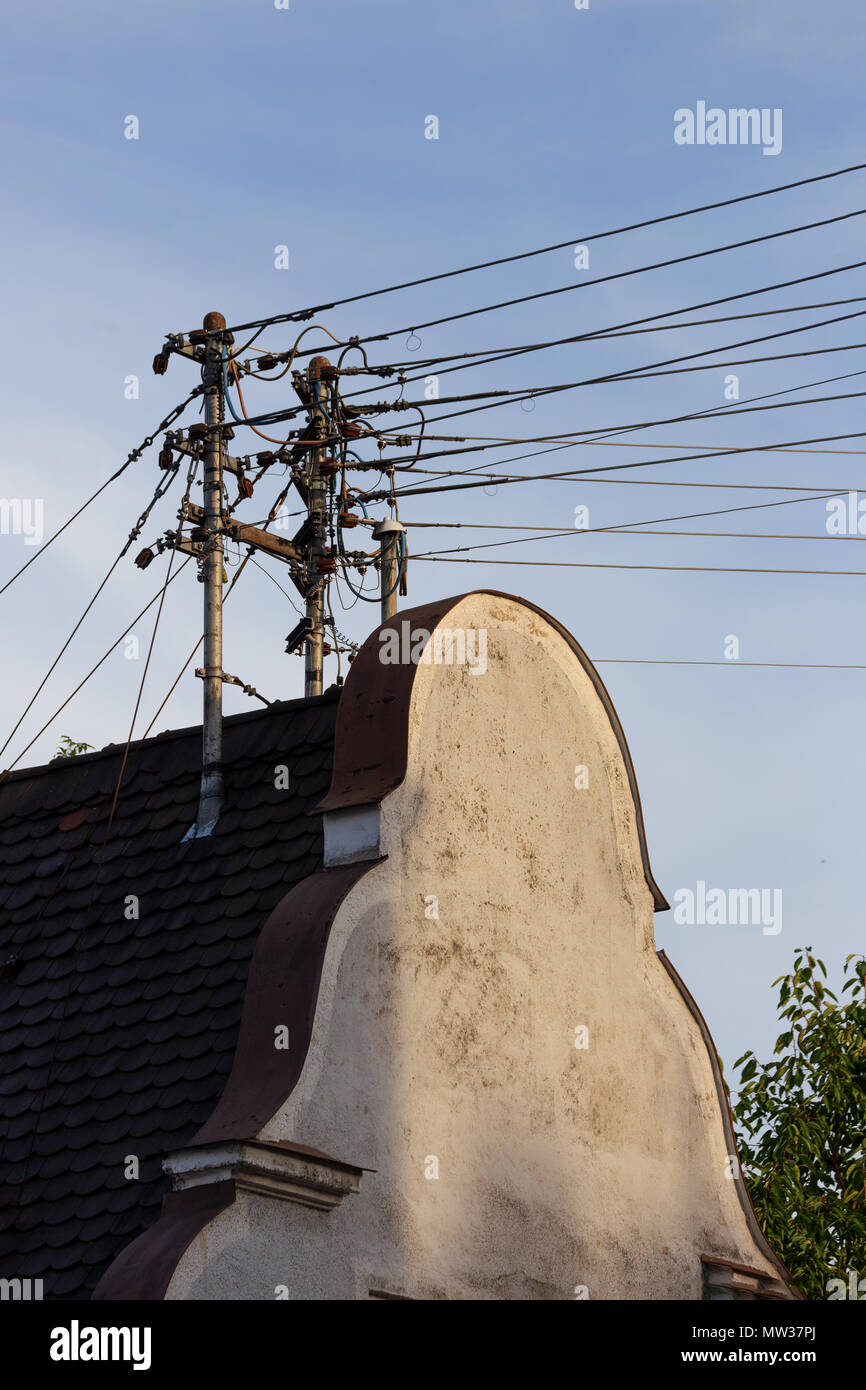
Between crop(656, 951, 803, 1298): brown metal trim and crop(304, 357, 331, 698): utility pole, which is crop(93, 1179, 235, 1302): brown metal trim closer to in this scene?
crop(656, 951, 803, 1298): brown metal trim

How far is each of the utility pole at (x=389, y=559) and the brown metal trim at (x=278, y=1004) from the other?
18.0 ft

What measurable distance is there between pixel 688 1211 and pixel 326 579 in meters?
8.68

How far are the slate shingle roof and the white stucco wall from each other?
803 millimetres

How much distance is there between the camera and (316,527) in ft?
57.9

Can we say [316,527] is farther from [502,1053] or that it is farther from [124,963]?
[502,1053]

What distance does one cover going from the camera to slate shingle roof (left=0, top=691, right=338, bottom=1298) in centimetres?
1005

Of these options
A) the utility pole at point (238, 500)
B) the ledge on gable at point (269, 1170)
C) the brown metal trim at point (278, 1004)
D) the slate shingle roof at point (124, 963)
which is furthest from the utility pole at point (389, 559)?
the ledge on gable at point (269, 1170)

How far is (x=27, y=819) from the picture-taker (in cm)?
1303

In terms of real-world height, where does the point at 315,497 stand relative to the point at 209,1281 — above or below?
above

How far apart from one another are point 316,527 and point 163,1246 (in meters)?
9.74

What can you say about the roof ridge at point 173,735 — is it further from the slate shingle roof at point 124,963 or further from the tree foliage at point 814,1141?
the tree foliage at point 814,1141

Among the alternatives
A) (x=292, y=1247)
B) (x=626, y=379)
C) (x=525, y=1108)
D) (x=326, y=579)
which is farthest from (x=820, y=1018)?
(x=292, y=1247)

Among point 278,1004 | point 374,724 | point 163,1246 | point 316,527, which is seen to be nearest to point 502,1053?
point 278,1004
